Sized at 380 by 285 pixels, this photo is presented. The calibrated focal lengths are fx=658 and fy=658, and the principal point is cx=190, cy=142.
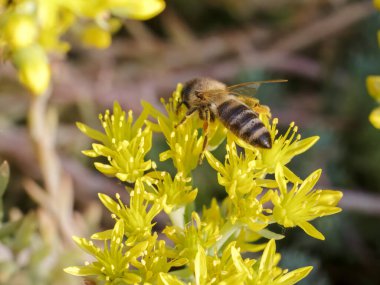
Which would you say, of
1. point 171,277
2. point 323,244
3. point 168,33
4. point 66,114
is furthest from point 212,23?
point 171,277

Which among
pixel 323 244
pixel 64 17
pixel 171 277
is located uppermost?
pixel 64 17

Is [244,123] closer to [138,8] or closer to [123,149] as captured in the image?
[123,149]

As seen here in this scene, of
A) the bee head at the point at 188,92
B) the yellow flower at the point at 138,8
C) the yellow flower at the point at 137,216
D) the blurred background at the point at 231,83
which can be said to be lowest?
the blurred background at the point at 231,83

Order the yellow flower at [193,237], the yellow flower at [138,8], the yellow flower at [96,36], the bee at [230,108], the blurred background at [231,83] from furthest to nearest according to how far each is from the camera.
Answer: the blurred background at [231,83] → the yellow flower at [96,36] → the yellow flower at [138,8] → the bee at [230,108] → the yellow flower at [193,237]

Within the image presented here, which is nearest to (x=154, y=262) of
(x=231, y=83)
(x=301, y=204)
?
(x=301, y=204)

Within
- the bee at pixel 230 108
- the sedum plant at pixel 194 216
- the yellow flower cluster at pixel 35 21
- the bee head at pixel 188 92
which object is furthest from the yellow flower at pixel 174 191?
the yellow flower cluster at pixel 35 21

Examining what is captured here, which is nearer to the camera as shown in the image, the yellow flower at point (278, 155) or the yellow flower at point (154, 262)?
the yellow flower at point (154, 262)

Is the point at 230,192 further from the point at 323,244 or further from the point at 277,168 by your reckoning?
the point at 323,244

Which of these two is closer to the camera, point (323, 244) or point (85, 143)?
point (323, 244)

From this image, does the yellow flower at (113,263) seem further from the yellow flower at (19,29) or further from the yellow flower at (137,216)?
the yellow flower at (19,29)
